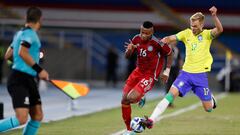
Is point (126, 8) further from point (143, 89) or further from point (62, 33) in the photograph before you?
point (143, 89)

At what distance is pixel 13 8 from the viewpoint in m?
46.9

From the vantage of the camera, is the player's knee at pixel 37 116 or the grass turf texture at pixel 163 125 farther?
the grass turf texture at pixel 163 125

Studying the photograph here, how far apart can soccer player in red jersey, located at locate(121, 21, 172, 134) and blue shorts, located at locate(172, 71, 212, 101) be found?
36cm

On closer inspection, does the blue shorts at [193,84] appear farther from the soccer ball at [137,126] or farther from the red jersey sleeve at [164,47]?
the soccer ball at [137,126]

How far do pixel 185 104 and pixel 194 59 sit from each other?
37.6 feet

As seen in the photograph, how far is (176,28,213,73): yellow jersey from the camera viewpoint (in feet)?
43.2

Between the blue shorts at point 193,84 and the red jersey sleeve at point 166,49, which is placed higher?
the red jersey sleeve at point 166,49

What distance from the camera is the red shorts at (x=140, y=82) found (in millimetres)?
13328

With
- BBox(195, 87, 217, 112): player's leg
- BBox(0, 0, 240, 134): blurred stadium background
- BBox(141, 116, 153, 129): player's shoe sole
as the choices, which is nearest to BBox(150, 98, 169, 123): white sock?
BBox(141, 116, 153, 129): player's shoe sole

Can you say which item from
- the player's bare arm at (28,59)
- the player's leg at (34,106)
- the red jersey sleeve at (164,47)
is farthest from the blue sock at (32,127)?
the red jersey sleeve at (164,47)

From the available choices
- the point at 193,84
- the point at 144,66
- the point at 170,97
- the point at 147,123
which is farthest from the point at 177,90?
the point at 147,123

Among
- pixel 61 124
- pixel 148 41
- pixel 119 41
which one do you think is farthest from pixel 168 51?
pixel 119 41

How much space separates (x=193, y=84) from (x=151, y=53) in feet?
3.31

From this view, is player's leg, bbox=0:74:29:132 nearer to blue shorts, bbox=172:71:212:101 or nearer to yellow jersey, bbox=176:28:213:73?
blue shorts, bbox=172:71:212:101
